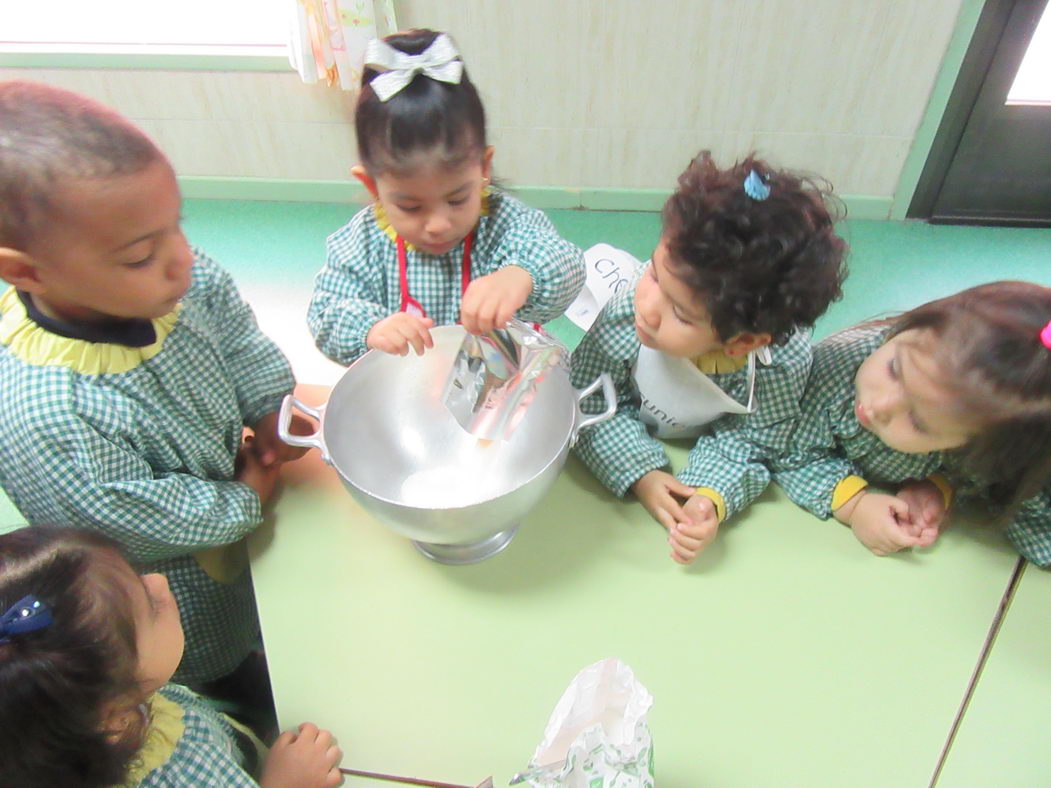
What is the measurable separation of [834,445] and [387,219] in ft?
1.89

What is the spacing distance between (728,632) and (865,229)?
1.49 metres

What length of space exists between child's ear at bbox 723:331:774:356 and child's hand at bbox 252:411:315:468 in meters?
0.48

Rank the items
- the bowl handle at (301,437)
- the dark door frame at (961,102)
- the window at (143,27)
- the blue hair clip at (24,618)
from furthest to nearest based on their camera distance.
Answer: the window at (143,27) < the dark door frame at (961,102) < the bowl handle at (301,437) < the blue hair clip at (24,618)

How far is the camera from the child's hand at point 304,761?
645 mm

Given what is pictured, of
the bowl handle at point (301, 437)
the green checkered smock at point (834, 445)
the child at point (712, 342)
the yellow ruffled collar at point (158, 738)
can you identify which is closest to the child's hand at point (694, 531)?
the child at point (712, 342)

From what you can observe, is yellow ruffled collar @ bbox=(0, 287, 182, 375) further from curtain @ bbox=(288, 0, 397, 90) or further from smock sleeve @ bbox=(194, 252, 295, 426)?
curtain @ bbox=(288, 0, 397, 90)

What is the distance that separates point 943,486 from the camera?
828mm

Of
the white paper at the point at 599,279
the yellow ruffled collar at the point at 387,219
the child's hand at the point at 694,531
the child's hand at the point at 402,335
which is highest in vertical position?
Answer: the yellow ruffled collar at the point at 387,219

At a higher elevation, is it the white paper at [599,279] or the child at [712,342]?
the child at [712,342]

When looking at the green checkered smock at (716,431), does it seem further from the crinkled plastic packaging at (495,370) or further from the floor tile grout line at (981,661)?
the floor tile grout line at (981,661)

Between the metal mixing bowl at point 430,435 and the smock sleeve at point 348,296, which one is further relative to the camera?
the smock sleeve at point 348,296

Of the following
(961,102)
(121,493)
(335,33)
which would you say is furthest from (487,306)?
(961,102)

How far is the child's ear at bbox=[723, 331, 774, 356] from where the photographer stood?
2.48 feet

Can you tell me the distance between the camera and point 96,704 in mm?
540
